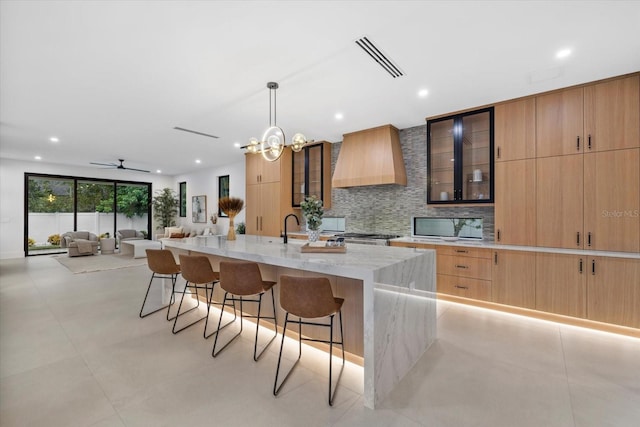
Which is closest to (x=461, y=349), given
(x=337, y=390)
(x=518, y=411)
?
(x=518, y=411)

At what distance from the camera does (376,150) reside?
4871 mm

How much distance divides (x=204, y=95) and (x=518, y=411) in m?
4.41

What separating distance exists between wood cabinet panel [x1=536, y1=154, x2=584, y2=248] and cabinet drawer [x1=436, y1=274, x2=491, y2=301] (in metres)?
0.87

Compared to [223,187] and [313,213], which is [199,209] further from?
[313,213]

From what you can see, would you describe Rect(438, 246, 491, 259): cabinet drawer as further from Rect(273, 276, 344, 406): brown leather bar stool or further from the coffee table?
the coffee table

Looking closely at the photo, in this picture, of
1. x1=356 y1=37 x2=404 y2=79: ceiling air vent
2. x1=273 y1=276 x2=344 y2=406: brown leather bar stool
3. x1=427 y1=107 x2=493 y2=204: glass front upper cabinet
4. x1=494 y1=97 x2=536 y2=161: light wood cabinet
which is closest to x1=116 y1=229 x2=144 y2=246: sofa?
x1=273 y1=276 x2=344 y2=406: brown leather bar stool

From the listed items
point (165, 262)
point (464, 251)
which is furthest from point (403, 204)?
point (165, 262)

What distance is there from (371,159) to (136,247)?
6832 mm

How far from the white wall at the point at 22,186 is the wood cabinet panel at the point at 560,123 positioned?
6.81 m

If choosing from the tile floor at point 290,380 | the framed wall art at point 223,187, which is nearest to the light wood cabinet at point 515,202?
the tile floor at point 290,380

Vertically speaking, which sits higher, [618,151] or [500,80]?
[500,80]

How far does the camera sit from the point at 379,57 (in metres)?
2.72

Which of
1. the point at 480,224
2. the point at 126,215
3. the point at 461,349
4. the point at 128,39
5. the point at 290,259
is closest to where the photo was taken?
the point at 290,259

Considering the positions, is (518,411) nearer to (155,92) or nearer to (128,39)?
(128,39)
